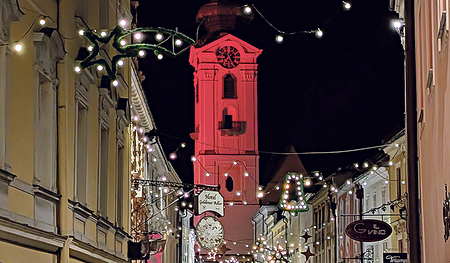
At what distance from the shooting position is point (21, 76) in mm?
11328

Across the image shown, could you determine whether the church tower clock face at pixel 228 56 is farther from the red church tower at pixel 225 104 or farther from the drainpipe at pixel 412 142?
the drainpipe at pixel 412 142

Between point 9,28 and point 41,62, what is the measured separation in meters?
1.82

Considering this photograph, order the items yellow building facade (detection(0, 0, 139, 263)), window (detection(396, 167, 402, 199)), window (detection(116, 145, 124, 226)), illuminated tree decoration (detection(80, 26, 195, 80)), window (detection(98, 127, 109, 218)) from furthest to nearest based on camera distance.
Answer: window (detection(396, 167, 402, 199)), window (detection(116, 145, 124, 226)), window (detection(98, 127, 109, 218)), illuminated tree decoration (detection(80, 26, 195, 80)), yellow building facade (detection(0, 0, 139, 263))

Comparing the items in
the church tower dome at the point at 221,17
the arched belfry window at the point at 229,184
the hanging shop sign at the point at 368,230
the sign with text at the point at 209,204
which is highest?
the church tower dome at the point at 221,17

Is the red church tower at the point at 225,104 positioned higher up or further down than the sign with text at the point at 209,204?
higher up

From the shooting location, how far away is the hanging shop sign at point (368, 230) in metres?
22.5

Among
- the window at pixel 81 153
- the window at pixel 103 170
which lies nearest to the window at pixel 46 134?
the window at pixel 81 153

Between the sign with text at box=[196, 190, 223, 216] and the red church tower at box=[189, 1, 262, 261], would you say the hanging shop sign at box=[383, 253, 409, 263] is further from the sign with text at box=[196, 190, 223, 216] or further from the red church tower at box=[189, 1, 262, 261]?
the red church tower at box=[189, 1, 262, 261]

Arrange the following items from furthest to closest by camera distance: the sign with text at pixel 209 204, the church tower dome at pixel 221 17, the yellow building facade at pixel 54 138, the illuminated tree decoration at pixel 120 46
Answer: the church tower dome at pixel 221 17 < the sign with text at pixel 209 204 < the illuminated tree decoration at pixel 120 46 < the yellow building facade at pixel 54 138

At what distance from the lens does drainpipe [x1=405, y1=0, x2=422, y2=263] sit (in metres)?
18.4

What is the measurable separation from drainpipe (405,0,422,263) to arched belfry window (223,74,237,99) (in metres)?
53.9

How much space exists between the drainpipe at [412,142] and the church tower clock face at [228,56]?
5256cm

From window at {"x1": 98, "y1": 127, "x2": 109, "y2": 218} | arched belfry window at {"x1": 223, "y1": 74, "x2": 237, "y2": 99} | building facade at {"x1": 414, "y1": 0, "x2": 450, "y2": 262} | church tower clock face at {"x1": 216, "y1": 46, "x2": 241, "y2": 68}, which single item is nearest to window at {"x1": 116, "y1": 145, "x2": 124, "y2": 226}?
window at {"x1": 98, "y1": 127, "x2": 109, "y2": 218}

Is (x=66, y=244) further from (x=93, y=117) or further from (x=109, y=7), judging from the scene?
(x=109, y=7)
